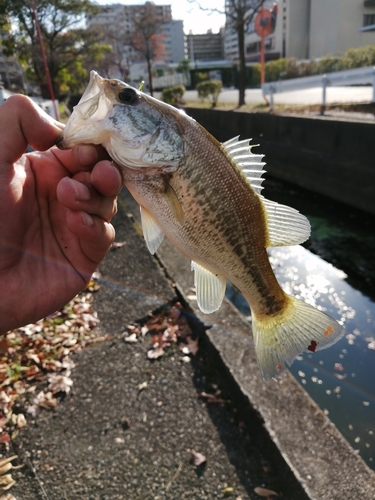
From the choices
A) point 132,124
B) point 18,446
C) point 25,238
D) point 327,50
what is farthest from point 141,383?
point 327,50

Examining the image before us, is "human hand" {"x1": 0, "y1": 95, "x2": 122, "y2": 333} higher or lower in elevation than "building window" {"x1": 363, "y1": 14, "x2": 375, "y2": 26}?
lower

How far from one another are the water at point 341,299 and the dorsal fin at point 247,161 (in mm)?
3178

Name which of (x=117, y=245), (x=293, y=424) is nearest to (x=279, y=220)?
(x=293, y=424)

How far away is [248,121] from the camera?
15.2 metres

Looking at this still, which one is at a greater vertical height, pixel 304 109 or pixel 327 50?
pixel 327 50

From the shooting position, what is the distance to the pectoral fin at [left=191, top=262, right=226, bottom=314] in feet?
7.03

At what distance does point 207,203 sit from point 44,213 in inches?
44.7

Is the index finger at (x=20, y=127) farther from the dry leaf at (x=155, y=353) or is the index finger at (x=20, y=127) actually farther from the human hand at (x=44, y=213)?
the dry leaf at (x=155, y=353)

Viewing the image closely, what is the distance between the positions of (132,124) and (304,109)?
14.5 m

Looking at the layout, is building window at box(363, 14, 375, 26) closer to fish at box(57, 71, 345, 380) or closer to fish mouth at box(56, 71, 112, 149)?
fish at box(57, 71, 345, 380)

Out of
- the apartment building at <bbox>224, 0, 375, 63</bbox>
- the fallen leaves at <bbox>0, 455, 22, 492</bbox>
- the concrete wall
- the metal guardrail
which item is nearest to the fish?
the fallen leaves at <bbox>0, 455, 22, 492</bbox>

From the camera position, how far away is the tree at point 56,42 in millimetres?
17791

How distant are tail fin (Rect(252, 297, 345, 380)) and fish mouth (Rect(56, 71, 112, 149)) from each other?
53.2 inches

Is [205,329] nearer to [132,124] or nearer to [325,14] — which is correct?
[132,124]
